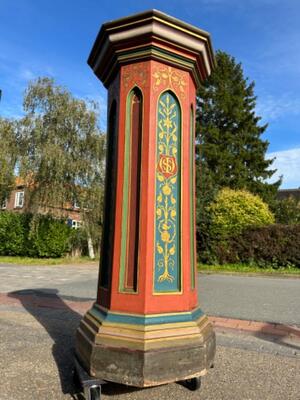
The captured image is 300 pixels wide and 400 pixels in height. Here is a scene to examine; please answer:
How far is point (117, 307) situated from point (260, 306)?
16.7ft

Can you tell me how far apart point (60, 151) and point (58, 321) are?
577 inches

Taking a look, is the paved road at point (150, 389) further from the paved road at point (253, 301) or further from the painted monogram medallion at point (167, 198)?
the paved road at point (253, 301)

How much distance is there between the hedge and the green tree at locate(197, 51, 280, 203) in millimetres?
13502

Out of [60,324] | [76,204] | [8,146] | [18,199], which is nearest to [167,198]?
[60,324]

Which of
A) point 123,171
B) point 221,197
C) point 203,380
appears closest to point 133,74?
point 123,171

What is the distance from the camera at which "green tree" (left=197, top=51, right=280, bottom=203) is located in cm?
2991

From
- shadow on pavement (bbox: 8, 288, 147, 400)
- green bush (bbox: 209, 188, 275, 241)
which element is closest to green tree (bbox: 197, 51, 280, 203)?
green bush (bbox: 209, 188, 275, 241)

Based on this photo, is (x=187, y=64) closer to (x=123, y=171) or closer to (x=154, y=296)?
(x=123, y=171)

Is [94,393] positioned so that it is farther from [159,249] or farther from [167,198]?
[167,198]

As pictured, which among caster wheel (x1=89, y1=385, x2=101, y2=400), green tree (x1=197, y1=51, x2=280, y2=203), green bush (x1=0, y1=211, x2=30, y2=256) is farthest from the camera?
green tree (x1=197, y1=51, x2=280, y2=203)

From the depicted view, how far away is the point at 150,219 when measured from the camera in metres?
3.03

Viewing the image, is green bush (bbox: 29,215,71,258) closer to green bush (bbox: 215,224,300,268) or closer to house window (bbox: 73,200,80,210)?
house window (bbox: 73,200,80,210)

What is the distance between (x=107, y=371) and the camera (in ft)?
8.98

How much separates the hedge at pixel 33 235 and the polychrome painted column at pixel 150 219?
60.3 feet
